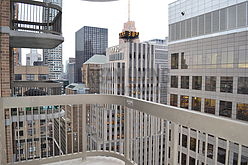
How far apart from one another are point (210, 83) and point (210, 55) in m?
1.53

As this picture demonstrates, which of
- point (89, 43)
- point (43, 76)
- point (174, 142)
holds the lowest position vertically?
point (174, 142)

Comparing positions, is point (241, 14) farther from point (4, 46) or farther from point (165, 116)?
point (4, 46)

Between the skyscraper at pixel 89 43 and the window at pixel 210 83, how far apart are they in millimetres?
6036

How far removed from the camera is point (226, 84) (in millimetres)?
8484

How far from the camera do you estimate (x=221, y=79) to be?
8.90m

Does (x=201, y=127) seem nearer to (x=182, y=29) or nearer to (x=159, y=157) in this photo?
(x=159, y=157)

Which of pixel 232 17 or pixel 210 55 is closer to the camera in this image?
pixel 232 17

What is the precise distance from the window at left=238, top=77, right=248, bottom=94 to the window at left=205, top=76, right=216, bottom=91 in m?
2.05

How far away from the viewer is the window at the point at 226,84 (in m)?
7.94

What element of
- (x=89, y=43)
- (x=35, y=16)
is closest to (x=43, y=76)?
(x=89, y=43)

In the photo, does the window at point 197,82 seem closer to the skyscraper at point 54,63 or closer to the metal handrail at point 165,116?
the skyscraper at point 54,63

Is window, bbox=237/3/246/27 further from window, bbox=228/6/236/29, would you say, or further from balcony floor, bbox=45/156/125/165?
balcony floor, bbox=45/156/125/165

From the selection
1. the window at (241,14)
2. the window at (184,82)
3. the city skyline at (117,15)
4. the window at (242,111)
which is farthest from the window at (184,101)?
the city skyline at (117,15)

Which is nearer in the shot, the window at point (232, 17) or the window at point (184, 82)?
the window at point (232, 17)
